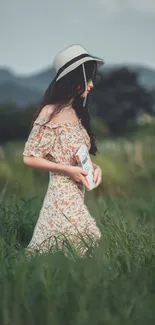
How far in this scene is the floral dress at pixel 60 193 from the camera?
3.75 meters

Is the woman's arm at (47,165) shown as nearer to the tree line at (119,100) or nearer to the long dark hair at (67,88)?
the long dark hair at (67,88)

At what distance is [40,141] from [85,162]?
0.82ft

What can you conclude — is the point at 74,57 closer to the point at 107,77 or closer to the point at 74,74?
the point at 74,74

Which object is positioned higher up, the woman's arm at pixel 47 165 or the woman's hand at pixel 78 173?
the woman's arm at pixel 47 165

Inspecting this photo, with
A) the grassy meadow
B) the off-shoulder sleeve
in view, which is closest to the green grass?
the grassy meadow

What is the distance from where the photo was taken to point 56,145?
3.77m

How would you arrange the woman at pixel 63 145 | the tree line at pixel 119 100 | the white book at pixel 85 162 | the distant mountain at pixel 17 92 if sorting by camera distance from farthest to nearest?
the tree line at pixel 119 100
the distant mountain at pixel 17 92
the woman at pixel 63 145
the white book at pixel 85 162

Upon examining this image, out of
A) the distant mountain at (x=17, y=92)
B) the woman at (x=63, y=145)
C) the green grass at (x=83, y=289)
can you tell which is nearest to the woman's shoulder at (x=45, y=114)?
the woman at (x=63, y=145)

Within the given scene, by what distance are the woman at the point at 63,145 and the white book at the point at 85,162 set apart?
53 millimetres

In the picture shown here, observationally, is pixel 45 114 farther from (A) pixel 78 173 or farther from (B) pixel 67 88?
(A) pixel 78 173

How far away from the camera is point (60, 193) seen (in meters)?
3.79

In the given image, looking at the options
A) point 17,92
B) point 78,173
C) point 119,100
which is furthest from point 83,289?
point 17,92

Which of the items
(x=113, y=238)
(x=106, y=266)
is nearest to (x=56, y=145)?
(x=113, y=238)

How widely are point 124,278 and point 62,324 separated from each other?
0.44 meters
